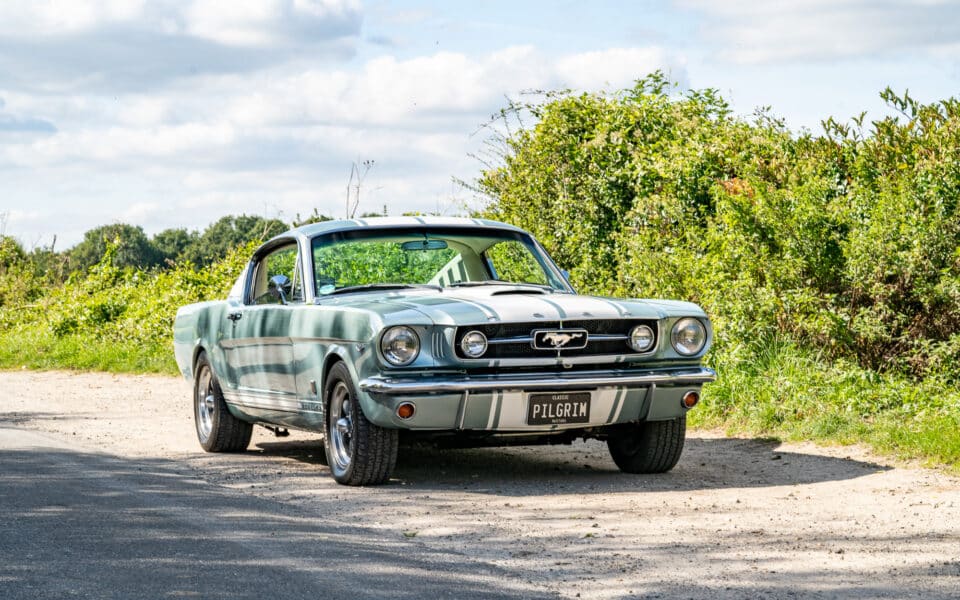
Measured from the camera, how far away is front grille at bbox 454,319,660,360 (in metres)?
7.94

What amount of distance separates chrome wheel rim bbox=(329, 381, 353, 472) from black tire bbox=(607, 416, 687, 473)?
171 centimetres

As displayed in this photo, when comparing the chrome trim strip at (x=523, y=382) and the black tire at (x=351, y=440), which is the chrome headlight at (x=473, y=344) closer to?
the chrome trim strip at (x=523, y=382)

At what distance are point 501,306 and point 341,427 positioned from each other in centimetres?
131

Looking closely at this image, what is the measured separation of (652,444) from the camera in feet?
28.8

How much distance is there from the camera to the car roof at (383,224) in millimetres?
9531

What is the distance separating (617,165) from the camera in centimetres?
1508

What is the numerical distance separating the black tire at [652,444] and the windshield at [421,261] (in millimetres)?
1236

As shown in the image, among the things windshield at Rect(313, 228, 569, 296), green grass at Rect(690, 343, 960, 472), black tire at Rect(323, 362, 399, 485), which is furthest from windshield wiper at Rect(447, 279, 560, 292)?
green grass at Rect(690, 343, 960, 472)

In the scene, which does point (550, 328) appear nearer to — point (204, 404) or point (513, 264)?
point (513, 264)

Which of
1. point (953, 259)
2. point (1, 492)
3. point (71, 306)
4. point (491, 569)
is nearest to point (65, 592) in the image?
point (491, 569)

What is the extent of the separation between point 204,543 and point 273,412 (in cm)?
306

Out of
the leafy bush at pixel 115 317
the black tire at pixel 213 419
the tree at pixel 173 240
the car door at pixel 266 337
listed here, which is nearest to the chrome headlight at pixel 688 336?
the car door at pixel 266 337

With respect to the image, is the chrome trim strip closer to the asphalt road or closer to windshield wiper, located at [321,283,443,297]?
the asphalt road

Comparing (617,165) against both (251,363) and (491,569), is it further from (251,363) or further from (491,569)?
(491,569)
